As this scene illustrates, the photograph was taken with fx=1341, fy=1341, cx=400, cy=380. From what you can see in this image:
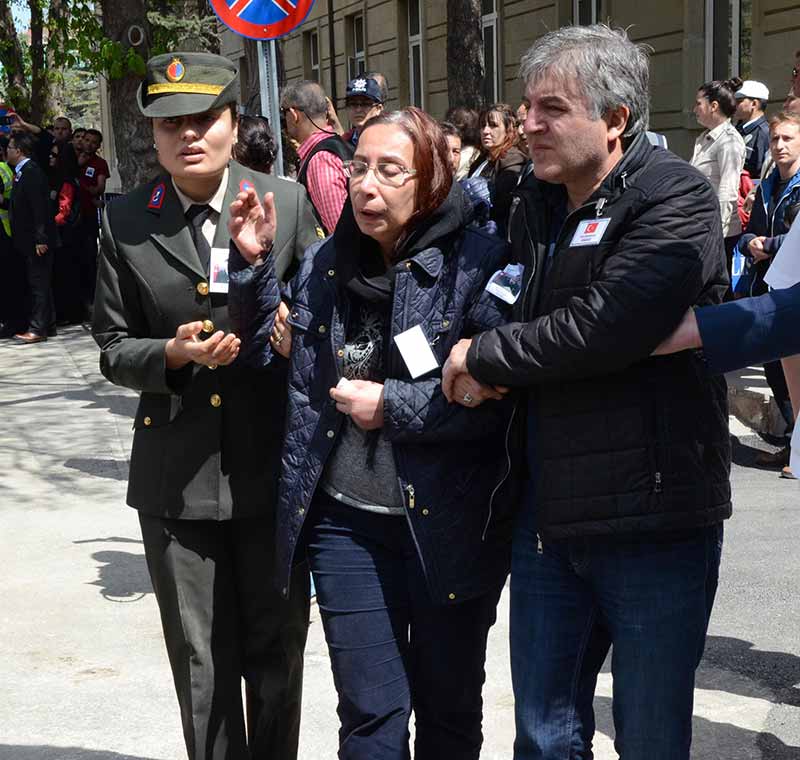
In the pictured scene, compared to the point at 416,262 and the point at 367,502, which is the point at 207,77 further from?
the point at 367,502

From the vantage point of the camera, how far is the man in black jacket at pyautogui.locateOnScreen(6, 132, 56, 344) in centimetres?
1414

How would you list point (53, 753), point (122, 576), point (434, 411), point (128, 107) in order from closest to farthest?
point (434, 411)
point (53, 753)
point (122, 576)
point (128, 107)

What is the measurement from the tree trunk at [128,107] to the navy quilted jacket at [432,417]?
917cm

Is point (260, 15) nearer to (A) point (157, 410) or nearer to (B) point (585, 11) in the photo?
(A) point (157, 410)

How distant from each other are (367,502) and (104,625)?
2688mm

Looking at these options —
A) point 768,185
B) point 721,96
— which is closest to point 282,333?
point 768,185

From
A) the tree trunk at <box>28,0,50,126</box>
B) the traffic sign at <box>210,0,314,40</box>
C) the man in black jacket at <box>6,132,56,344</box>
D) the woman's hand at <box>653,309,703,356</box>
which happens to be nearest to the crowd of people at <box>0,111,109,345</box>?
the man in black jacket at <box>6,132,56,344</box>

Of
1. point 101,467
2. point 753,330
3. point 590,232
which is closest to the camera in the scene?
point 753,330

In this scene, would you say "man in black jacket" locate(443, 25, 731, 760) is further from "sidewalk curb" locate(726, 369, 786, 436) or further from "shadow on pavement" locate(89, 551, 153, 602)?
"sidewalk curb" locate(726, 369, 786, 436)

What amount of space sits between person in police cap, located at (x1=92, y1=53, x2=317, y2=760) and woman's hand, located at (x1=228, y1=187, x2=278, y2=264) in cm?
18

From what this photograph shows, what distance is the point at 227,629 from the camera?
3500 mm

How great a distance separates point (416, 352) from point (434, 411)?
0.46ft

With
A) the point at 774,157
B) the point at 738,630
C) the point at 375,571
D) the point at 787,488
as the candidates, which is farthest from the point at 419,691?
the point at 774,157

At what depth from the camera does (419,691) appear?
3236mm
